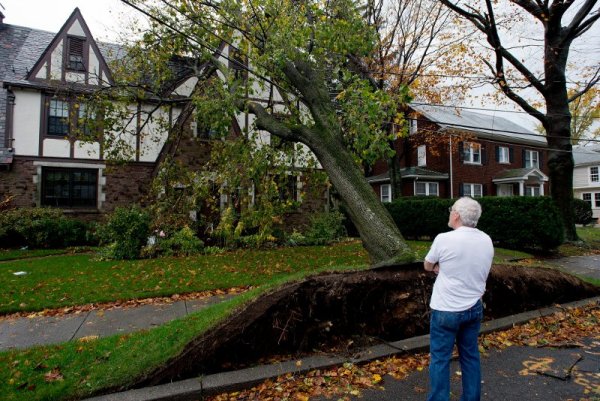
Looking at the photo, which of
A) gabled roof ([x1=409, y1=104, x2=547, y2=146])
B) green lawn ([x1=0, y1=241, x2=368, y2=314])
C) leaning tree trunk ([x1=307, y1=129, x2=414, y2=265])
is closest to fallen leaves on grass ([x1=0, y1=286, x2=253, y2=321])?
green lawn ([x1=0, y1=241, x2=368, y2=314])

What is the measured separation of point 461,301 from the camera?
282cm

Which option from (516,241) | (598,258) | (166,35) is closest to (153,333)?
(166,35)

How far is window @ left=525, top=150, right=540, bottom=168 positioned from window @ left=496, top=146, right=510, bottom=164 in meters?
2.59

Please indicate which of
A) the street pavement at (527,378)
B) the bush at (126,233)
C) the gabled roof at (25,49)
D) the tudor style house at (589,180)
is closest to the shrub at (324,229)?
the bush at (126,233)

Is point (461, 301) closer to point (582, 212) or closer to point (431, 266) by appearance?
point (431, 266)

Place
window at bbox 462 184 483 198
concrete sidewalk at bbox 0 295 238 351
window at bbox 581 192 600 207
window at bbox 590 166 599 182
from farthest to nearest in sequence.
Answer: window at bbox 590 166 599 182 → window at bbox 581 192 600 207 → window at bbox 462 184 483 198 → concrete sidewalk at bbox 0 295 238 351

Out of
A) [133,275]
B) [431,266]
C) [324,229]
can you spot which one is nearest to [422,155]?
[324,229]

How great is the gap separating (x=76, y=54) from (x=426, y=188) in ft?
73.0

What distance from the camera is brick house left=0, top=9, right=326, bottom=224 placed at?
15.0 metres

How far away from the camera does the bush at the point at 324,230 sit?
15.6 meters

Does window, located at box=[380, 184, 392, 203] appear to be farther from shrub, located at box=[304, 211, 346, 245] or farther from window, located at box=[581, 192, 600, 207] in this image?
window, located at box=[581, 192, 600, 207]

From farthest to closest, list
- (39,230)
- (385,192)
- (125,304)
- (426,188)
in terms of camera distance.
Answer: (385,192) → (426,188) → (39,230) → (125,304)

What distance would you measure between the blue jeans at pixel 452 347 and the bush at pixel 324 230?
1261 centimetres

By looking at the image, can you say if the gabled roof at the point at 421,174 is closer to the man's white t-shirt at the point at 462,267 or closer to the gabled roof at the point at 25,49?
the gabled roof at the point at 25,49
